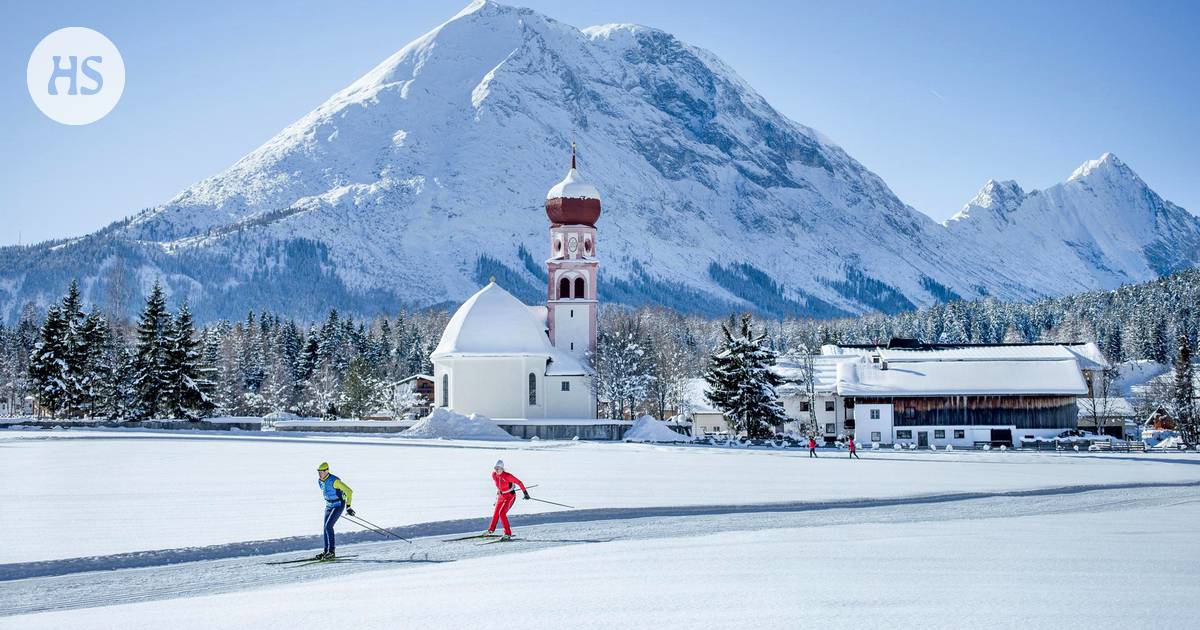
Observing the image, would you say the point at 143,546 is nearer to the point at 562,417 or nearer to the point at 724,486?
the point at 724,486

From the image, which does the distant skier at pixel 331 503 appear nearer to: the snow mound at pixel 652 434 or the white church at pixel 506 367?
the snow mound at pixel 652 434

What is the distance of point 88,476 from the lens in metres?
31.0

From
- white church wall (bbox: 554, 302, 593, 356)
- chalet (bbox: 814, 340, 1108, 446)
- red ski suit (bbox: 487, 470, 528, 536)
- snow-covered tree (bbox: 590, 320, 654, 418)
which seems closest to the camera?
red ski suit (bbox: 487, 470, 528, 536)

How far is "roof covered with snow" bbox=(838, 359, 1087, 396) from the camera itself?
70.9 metres

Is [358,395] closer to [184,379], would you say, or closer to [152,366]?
[184,379]

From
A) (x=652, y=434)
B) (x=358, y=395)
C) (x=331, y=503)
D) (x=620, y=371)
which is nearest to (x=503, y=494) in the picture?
(x=331, y=503)

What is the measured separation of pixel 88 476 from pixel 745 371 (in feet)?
132

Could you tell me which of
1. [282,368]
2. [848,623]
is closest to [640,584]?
[848,623]

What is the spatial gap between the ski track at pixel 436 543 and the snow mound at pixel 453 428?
35.4 meters

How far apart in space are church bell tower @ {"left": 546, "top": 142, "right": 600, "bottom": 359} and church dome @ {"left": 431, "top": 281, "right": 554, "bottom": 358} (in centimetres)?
348

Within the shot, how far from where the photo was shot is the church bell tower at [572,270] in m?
74.9

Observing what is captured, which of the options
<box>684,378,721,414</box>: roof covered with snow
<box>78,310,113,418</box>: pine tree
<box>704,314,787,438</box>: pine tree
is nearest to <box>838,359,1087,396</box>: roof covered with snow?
<box>704,314,787,438</box>: pine tree

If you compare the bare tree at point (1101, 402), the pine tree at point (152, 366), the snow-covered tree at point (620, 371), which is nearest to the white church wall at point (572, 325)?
the snow-covered tree at point (620, 371)

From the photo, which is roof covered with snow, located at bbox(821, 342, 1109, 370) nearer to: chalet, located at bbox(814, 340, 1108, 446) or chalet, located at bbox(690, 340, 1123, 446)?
chalet, located at bbox(690, 340, 1123, 446)
